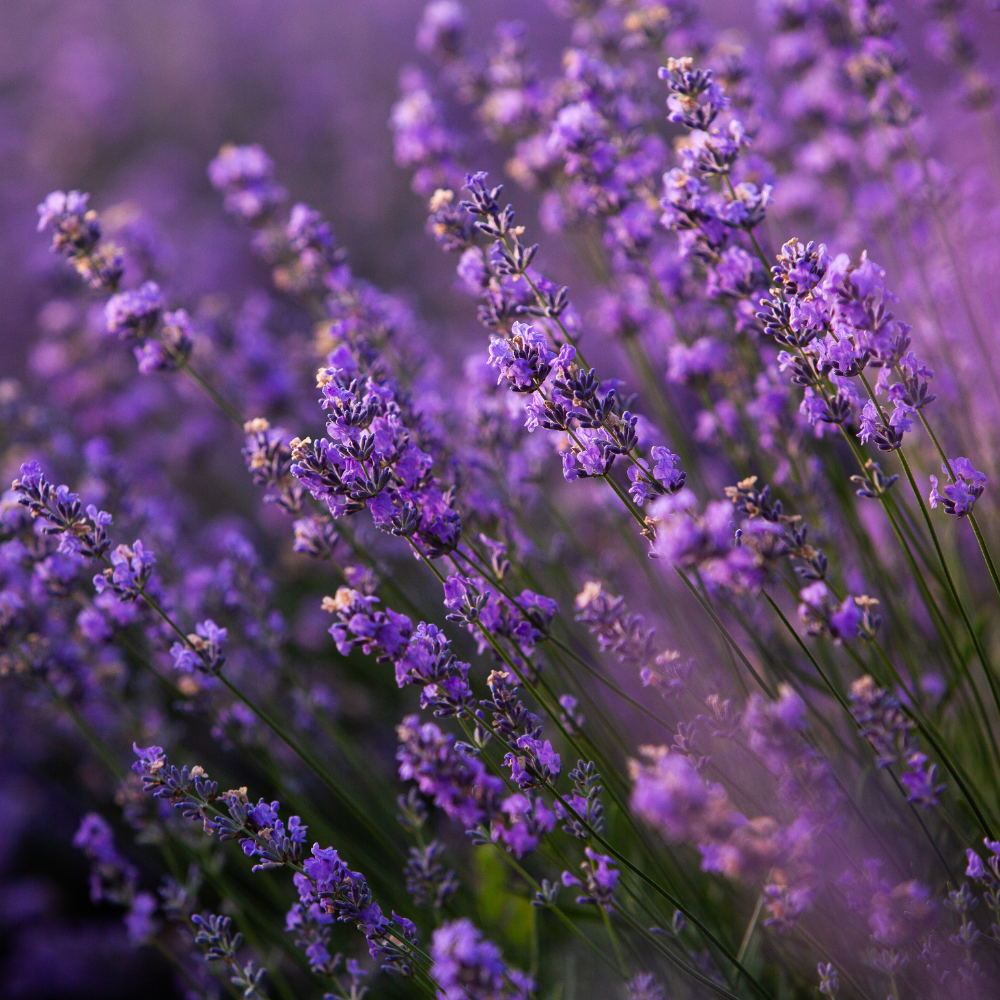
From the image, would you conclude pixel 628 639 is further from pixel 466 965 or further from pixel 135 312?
pixel 135 312

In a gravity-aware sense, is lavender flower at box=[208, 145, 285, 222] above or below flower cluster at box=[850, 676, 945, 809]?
above

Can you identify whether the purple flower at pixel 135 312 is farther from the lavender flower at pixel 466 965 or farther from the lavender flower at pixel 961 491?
the lavender flower at pixel 961 491

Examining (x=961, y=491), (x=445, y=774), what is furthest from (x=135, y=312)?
(x=961, y=491)

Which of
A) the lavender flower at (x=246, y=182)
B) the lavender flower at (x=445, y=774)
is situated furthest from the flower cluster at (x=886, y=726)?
the lavender flower at (x=246, y=182)

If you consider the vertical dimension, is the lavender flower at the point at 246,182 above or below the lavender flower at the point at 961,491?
above

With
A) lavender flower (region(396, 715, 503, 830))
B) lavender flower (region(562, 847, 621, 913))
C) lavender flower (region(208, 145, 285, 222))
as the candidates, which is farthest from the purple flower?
lavender flower (region(562, 847, 621, 913))

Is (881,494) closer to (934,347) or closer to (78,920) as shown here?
(934,347)

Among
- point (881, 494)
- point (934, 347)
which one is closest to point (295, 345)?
point (934, 347)

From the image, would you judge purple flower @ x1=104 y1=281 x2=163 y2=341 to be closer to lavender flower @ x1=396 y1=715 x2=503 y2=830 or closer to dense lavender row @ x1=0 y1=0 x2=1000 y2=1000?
dense lavender row @ x1=0 y1=0 x2=1000 y2=1000

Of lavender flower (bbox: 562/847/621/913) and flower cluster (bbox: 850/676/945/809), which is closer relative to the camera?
flower cluster (bbox: 850/676/945/809)
